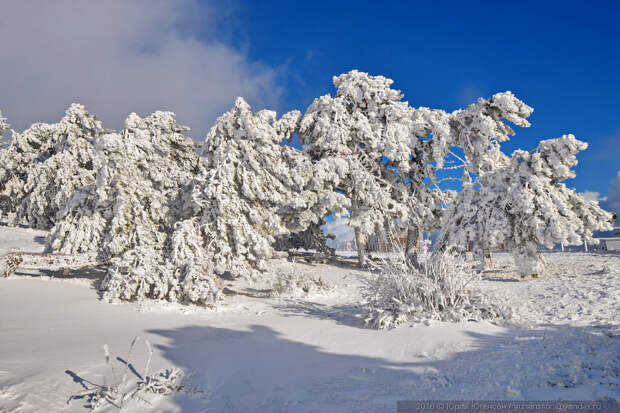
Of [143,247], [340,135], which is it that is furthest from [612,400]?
[340,135]

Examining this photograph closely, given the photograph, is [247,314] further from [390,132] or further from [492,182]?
[390,132]

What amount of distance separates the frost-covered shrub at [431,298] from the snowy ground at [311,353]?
0.28m

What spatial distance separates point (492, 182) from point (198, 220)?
9191 millimetres

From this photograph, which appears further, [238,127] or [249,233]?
[238,127]

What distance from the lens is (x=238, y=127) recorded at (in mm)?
12570

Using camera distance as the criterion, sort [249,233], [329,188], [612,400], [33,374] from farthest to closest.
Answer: [329,188], [249,233], [33,374], [612,400]

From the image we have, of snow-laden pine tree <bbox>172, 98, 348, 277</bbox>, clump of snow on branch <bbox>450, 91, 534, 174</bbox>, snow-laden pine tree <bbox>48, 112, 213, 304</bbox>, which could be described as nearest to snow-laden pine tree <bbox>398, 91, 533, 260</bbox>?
Answer: clump of snow on branch <bbox>450, 91, 534, 174</bbox>

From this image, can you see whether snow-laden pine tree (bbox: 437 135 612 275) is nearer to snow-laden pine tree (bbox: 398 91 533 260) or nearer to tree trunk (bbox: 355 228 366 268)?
snow-laden pine tree (bbox: 398 91 533 260)

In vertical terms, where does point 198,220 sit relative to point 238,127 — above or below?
below

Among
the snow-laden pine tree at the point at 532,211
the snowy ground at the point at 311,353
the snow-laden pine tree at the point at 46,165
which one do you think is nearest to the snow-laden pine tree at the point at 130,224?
the snowy ground at the point at 311,353

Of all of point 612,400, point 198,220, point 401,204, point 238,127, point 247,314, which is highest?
point 238,127

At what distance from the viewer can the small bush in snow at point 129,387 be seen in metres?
3.26

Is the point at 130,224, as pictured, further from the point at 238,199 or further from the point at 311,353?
the point at 311,353

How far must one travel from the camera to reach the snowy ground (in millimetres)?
3275
